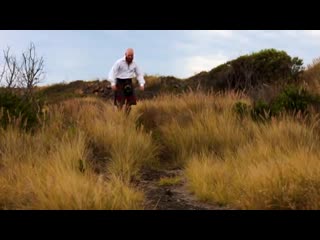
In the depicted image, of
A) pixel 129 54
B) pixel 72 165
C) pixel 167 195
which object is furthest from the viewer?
pixel 129 54

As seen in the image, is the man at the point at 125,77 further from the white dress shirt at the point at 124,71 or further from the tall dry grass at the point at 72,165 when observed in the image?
the tall dry grass at the point at 72,165

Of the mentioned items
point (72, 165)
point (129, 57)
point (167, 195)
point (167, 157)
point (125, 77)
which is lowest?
point (167, 195)

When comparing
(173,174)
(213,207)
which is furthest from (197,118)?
(213,207)

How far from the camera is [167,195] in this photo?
665 centimetres

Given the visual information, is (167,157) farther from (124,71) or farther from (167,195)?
(124,71)

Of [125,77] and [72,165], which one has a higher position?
[125,77]

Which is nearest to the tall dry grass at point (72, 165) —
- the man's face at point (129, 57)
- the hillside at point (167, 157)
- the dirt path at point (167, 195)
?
the hillside at point (167, 157)

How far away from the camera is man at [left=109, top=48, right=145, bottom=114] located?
482 inches

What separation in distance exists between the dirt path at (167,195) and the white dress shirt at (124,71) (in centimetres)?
463

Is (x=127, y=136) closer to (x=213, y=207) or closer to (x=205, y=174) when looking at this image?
(x=205, y=174)

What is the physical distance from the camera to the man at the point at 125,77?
40.2 ft

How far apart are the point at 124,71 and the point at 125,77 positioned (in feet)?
0.47

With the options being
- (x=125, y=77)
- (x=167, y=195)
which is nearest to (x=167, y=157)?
(x=167, y=195)

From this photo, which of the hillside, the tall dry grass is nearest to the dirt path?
the hillside
